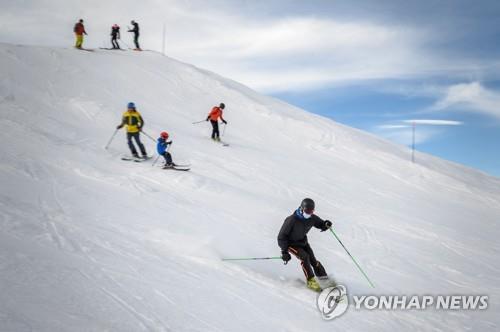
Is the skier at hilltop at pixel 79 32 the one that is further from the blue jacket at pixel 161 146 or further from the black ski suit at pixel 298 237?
the black ski suit at pixel 298 237

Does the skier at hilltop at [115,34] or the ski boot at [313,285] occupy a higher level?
the skier at hilltop at [115,34]

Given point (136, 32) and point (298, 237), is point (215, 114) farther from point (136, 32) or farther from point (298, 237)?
point (136, 32)

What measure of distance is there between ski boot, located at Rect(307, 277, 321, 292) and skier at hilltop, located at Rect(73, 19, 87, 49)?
24.6 metres

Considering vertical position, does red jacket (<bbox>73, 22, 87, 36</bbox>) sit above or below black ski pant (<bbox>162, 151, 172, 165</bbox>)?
above

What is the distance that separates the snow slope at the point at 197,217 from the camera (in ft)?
14.4

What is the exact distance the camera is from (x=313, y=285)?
19.5 ft

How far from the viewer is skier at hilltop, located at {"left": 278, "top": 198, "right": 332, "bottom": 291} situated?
19.0ft

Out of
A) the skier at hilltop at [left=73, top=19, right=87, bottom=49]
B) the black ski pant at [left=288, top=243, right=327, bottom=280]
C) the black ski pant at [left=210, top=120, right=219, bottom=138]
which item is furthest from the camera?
the skier at hilltop at [left=73, top=19, right=87, bottom=49]

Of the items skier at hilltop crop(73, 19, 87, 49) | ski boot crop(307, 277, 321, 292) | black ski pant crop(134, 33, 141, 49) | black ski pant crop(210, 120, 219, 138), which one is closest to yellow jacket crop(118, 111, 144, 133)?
black ski pant crop(210, 120, 219, 138)

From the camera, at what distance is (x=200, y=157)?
45.7ft

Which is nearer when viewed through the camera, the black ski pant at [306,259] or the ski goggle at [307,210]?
the ski goggle at [307,210]

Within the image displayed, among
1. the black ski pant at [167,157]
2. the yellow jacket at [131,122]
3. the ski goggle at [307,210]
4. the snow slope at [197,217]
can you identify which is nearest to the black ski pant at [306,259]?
the snow slope at [197,217]

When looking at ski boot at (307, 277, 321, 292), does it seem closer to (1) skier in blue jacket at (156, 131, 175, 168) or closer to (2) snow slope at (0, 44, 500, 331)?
(2) snow slope at (0, 44, 500, 331)

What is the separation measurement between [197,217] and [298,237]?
10.3 feet
